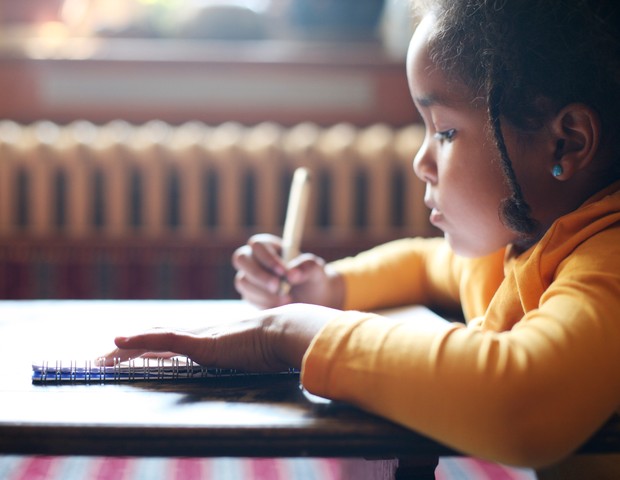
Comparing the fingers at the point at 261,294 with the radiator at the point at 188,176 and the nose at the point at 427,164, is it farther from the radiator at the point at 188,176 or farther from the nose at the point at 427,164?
the radiator at the point at 188,176

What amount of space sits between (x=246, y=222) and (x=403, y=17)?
1.96ft

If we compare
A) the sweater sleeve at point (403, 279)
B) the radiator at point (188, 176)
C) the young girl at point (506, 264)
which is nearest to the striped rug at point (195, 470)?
the sweater sleeve at point (403, 279)

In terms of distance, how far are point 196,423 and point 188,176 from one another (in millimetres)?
1268

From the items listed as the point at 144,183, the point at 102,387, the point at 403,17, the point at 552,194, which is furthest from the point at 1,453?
the point at 403,17

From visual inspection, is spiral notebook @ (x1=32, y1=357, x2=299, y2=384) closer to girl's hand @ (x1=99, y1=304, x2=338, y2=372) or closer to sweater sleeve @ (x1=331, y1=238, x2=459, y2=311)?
girl's hand @ (x1=99, y1=304, x2=338, y2=372)

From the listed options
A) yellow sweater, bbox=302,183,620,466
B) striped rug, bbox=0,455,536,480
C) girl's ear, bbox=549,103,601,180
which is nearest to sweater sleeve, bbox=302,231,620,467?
yellow sweater, bbox=302,183,620,466

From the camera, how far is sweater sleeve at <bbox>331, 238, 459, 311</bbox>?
0.84 meters

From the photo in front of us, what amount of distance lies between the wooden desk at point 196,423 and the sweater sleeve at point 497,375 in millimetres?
18

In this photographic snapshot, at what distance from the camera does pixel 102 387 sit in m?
0.51

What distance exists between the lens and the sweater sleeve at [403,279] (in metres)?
0.84

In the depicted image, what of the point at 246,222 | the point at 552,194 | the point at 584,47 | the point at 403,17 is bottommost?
the point at 246,222

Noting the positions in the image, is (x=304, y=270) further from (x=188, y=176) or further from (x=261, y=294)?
(x=188, y=176)

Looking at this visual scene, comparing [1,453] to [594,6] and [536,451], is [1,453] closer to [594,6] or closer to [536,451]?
[536,451]

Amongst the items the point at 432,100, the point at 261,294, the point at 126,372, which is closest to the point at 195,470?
the point at 261,294
